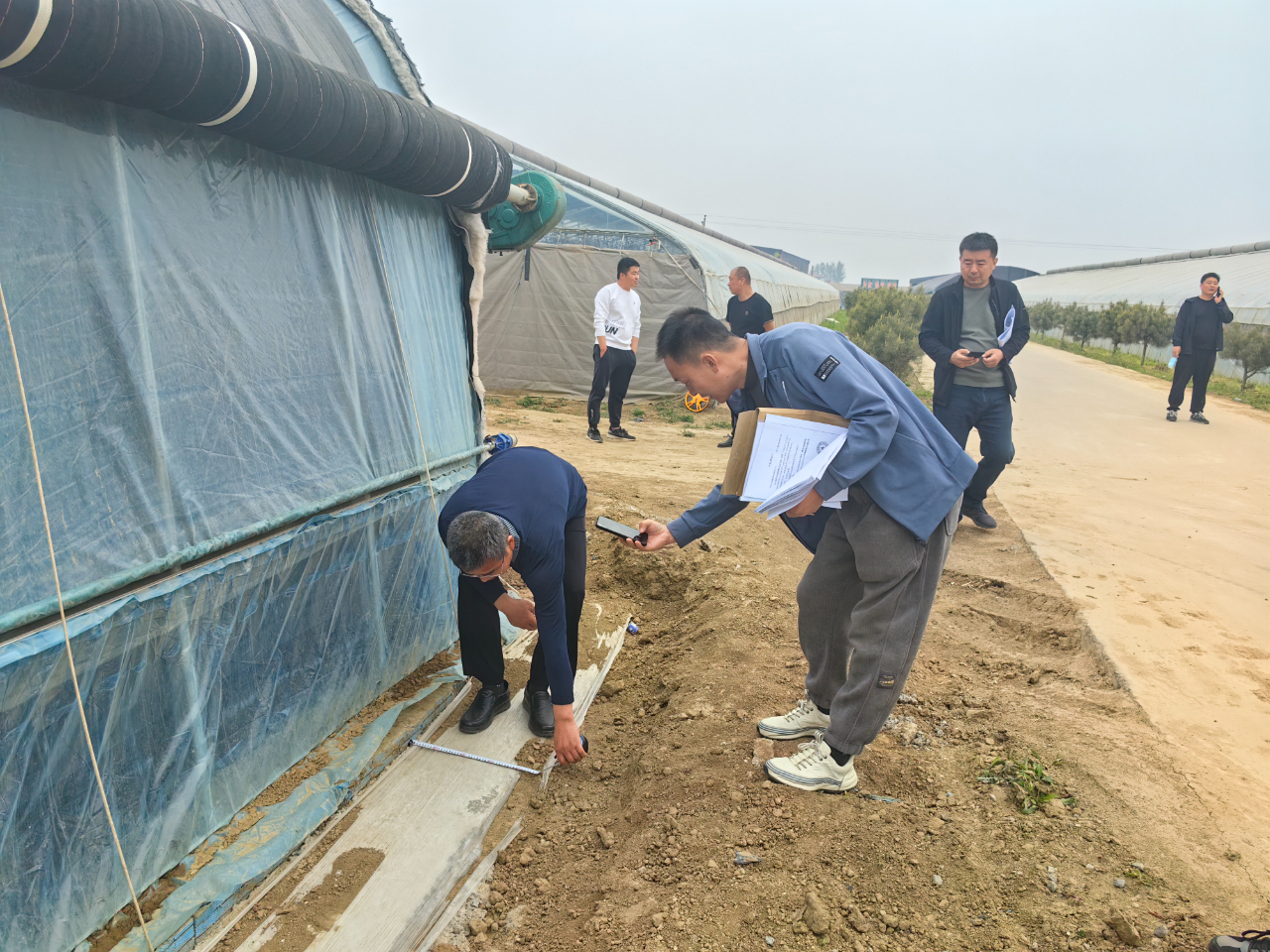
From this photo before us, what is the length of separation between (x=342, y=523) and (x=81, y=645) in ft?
3.47

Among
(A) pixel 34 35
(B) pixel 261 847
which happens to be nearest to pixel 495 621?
(B) pixel 261 847

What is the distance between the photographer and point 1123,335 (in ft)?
76.2

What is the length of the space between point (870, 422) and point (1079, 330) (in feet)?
109

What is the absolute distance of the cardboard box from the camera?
2289 millimetres

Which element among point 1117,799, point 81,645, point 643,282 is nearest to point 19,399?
point 81,645

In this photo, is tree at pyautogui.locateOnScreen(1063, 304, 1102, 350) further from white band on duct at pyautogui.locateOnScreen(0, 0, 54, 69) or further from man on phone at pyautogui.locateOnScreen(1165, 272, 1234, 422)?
white band on duct at pyautogui.locateOnScreen(0, 0, 54, 69)

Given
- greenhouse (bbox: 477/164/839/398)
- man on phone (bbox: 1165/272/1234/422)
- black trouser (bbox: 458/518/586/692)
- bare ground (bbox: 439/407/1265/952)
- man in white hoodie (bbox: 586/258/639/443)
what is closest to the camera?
bare ground (bbox: 439/407/1265/952)

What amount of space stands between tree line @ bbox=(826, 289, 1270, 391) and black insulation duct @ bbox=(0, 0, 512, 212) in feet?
19.7

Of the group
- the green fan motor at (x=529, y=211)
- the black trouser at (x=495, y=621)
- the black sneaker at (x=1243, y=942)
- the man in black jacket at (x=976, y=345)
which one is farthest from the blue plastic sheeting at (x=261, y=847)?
the man in black jacket at (x=976, y=345)

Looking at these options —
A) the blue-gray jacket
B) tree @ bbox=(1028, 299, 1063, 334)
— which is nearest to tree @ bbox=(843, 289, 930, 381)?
the blue-gray jacket

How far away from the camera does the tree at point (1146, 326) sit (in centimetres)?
2112

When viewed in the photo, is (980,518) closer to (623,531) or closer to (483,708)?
(623,531)

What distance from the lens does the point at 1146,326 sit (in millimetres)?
21562

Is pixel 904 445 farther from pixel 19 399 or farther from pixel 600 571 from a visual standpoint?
pixel 600 571
